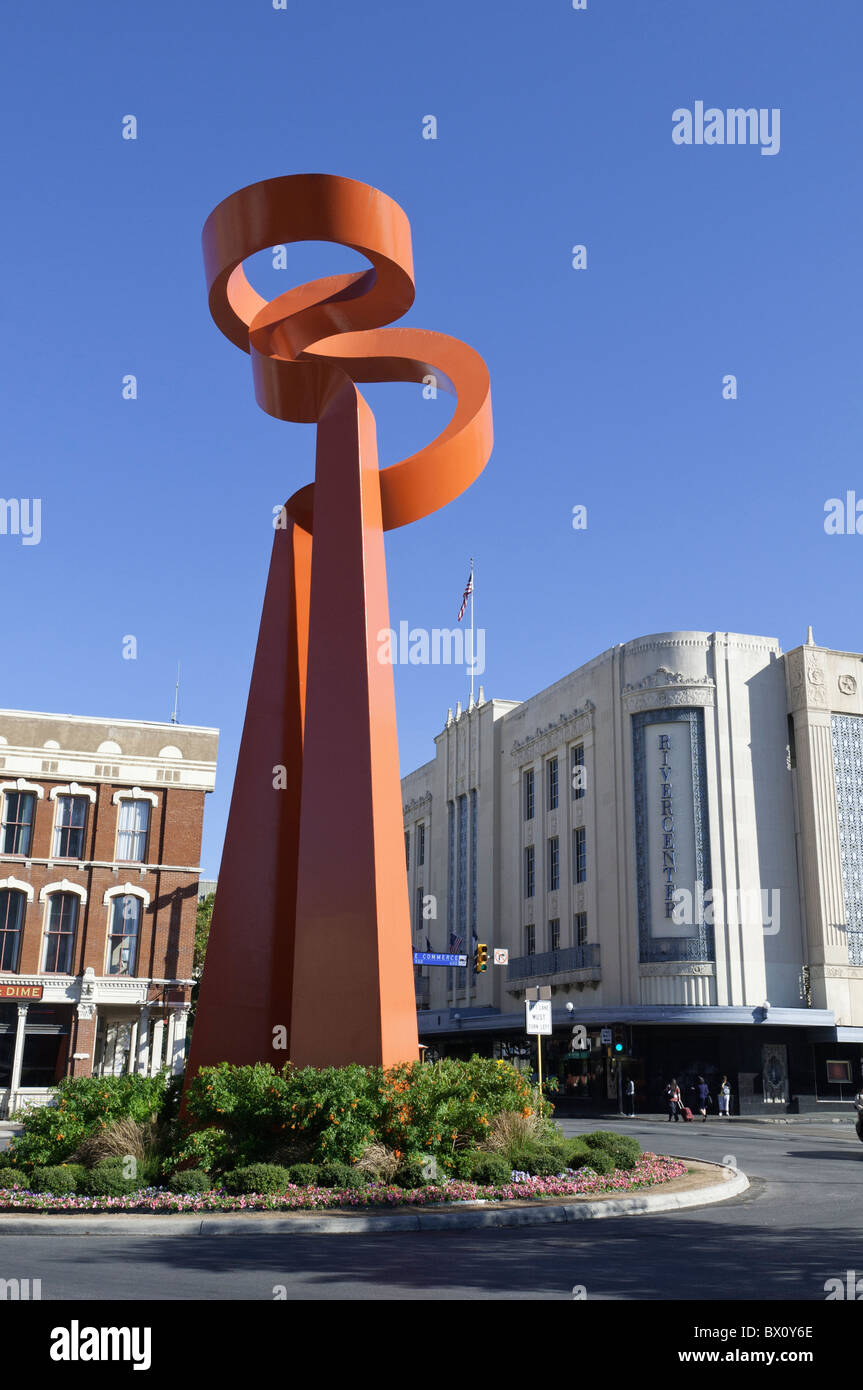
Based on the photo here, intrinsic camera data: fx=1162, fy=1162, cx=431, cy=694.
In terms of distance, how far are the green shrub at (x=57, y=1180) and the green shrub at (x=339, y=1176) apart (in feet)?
9.49

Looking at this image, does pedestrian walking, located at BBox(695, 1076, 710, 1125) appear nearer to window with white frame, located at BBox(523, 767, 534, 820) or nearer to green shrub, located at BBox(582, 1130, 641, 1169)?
window with white frame, located at BBox(523, 767, 534, 820)

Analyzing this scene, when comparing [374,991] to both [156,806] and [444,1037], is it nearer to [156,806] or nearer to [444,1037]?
[156,806]

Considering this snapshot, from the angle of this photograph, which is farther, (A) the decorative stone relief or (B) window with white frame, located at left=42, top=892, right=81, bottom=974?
(A) the decorative stone relief

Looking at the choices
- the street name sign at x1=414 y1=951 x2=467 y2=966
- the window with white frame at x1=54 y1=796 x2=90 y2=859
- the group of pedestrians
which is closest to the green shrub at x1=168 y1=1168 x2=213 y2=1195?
the street name sign at x1=414 y1=951 x2=467 y2=966

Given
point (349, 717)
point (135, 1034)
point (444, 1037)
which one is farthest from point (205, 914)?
point (349, 717)

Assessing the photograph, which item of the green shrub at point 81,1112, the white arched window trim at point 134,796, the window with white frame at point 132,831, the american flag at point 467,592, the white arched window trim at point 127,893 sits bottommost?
the green shrub at point 81,1112

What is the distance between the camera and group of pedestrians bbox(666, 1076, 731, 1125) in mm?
39594

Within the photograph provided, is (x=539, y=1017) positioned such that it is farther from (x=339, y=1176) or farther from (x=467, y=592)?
(x=467, y=592)

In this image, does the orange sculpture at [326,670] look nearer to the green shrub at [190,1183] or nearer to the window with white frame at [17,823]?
the green shrub at [190,1183]

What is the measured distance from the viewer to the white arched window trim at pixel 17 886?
37406 mm

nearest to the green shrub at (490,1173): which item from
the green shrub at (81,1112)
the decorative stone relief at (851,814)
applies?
the green shrub at (81,1112)

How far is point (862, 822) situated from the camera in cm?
4759

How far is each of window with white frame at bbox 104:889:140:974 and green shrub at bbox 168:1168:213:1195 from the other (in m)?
25.1

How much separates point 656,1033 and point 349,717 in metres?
32.5
